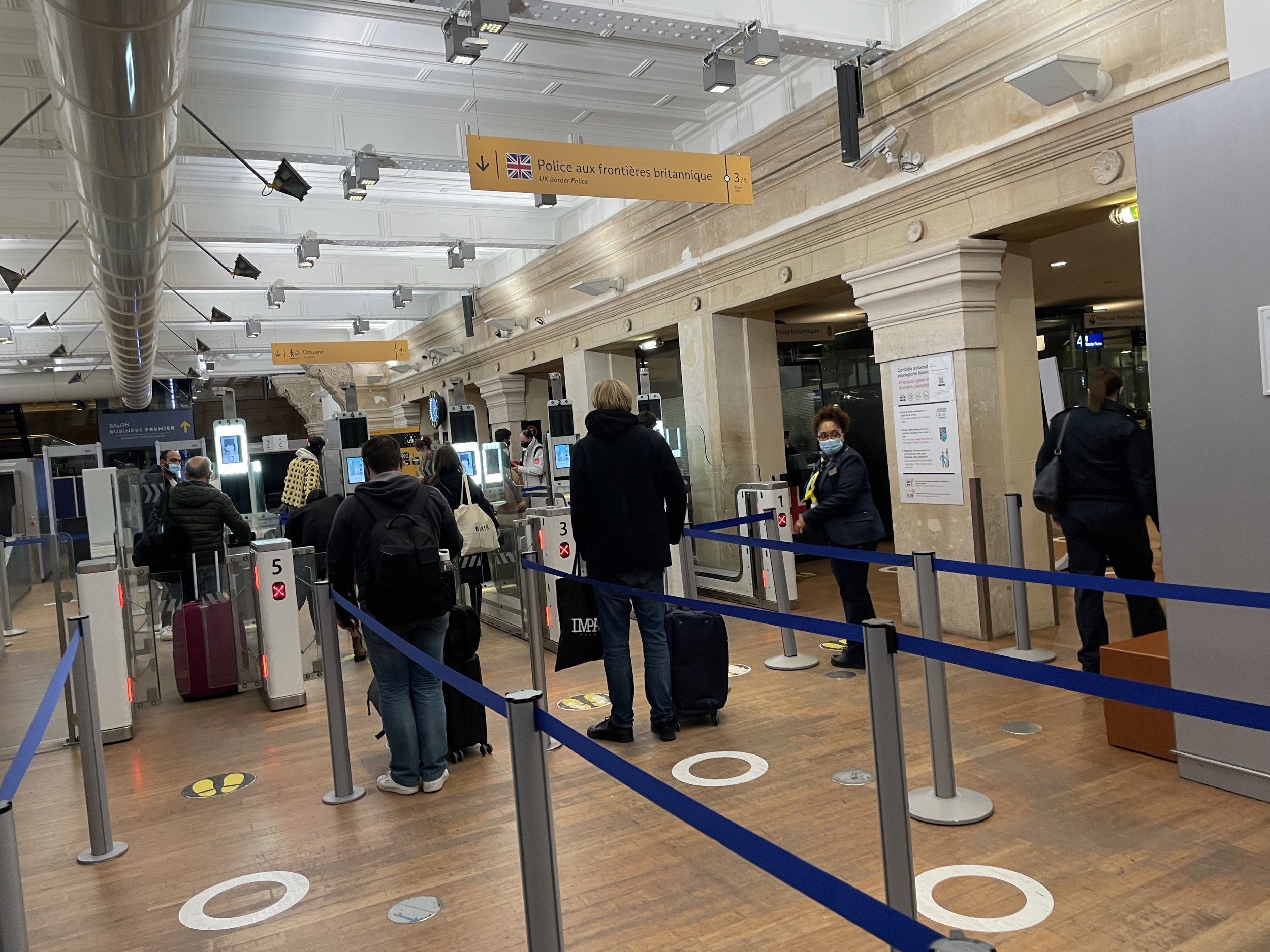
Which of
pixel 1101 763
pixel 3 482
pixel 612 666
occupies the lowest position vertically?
pixel 1101 763

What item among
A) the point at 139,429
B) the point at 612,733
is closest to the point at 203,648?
the point at 612,733

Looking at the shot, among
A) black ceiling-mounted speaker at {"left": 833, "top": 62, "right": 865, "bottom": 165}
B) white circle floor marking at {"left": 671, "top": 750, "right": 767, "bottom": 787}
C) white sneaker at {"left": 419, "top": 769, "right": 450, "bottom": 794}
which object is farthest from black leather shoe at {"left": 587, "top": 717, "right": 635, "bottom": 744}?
black ceiling-mounted speaker at {"left": 833, "top": 62, "right": 865, "bottom": 165}

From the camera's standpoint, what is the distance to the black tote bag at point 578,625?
4.53 metres

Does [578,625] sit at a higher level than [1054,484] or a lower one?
lower

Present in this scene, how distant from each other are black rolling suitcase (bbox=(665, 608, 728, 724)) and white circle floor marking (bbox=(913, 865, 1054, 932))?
1730 mm

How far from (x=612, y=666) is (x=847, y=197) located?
168 inches

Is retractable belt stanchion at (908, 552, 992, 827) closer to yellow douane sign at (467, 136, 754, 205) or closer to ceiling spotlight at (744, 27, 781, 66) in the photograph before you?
yellow douane sign at (467, 136, 754, 205)

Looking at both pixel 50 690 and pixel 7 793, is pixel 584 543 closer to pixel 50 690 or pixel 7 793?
pixel 50 690

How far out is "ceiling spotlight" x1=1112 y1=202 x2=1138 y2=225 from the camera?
570 cm

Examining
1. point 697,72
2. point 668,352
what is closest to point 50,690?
point 697,72

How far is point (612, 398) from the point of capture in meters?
4.54

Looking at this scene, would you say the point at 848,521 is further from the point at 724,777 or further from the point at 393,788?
the point at 393,788

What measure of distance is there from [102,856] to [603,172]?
15.1ft

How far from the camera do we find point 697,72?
775cm
